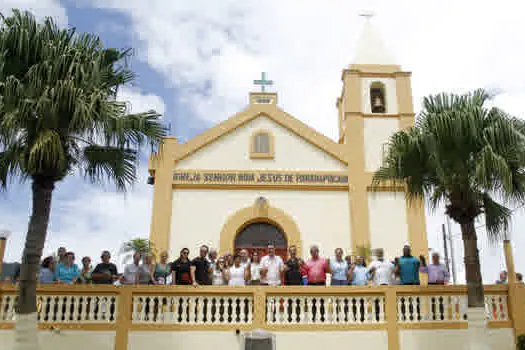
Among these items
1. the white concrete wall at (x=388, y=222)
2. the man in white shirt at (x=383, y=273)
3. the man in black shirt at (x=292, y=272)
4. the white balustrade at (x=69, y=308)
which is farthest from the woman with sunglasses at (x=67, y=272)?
the white concrete wall at (x=388, y=222)

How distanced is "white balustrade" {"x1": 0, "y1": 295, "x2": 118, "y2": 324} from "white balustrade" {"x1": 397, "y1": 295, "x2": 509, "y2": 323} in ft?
16.8

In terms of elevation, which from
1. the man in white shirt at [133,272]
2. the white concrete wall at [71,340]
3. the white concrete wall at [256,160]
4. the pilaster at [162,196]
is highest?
the white concrete wall at [256,160]

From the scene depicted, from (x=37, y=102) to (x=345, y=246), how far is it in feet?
34.0

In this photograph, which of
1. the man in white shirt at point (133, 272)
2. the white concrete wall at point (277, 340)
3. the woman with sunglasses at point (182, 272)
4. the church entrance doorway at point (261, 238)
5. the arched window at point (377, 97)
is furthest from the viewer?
the arched window at point (377, 97)

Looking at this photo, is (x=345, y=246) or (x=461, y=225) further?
(x=345, y=246)

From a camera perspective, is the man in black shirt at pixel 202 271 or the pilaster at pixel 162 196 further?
the pilaster at pixel 162 196

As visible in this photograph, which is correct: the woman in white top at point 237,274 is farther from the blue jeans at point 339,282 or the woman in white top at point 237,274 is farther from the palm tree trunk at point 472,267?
the palm tree trunk at point 472,267

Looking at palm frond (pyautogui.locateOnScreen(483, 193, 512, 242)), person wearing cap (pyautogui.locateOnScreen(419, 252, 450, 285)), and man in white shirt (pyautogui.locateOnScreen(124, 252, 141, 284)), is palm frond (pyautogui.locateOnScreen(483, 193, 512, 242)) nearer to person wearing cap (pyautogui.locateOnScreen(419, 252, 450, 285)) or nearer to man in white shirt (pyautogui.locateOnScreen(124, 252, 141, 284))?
person wearing cap (pyautogui.locateOnScreen(419, 252, 450, 285))

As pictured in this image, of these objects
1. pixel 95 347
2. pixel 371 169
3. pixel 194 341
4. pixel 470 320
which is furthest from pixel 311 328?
pixel 371 169

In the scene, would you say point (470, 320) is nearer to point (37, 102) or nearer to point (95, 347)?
point (95, 347)

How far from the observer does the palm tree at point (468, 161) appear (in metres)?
8.14

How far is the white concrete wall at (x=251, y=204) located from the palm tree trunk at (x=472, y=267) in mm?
7069

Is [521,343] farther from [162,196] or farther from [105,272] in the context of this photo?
[162,196]

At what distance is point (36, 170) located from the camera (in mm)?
7660
